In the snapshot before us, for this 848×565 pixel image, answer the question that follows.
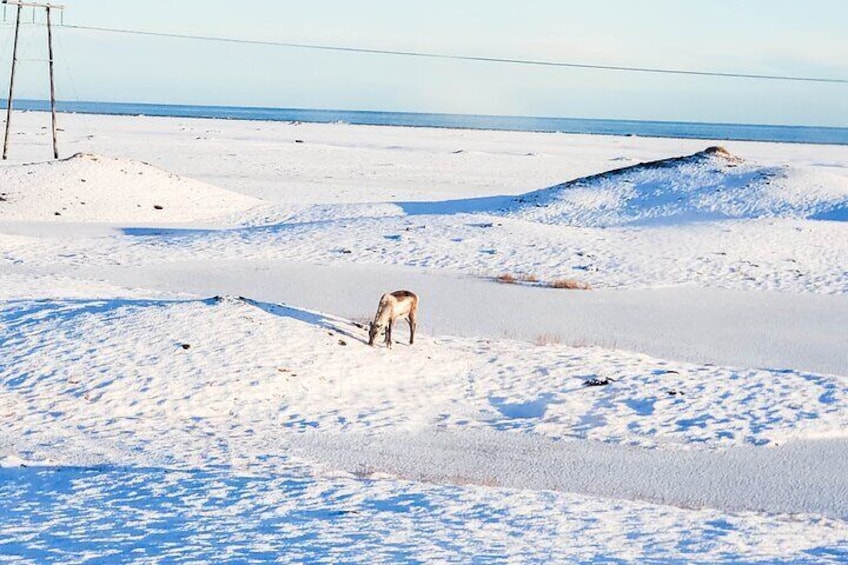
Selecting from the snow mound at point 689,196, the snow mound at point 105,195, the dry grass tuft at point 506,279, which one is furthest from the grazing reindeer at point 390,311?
the snow mound at point 105,195

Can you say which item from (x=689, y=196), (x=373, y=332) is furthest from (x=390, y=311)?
(x=689, y=196)

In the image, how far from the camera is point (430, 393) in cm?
1516

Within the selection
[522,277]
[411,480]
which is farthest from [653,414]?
[522,277]

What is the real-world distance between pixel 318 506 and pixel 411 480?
64.3 inches

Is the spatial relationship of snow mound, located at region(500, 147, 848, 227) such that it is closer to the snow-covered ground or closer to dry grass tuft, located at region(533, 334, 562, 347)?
the snow-covered ground

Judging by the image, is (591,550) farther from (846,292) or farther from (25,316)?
(846,292)

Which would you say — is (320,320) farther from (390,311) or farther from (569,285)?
(569,285)

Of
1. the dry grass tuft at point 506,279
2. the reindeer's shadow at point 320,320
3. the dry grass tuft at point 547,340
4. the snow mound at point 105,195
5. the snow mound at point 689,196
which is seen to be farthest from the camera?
the snow mound at point 105,195

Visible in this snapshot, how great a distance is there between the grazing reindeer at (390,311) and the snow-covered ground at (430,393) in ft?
1.04

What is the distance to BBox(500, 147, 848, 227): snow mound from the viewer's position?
114 feet

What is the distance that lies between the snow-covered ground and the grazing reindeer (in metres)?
0.32

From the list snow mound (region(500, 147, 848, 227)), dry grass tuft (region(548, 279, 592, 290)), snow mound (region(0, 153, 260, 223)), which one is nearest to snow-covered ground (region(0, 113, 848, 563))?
dry grass tuft (region(548, 279, 592, 290))

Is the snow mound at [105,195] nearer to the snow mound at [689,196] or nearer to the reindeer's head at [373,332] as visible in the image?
the snow mound at [689,196]

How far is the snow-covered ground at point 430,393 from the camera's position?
31.5ft
